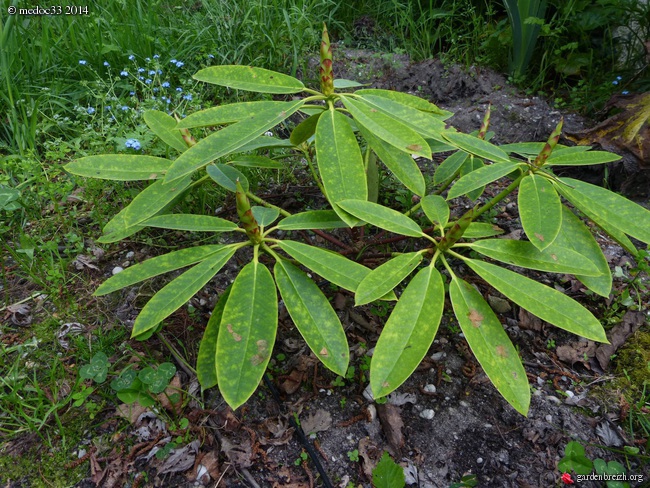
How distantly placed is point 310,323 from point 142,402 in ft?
1.95

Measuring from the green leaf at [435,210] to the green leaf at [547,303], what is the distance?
149mm

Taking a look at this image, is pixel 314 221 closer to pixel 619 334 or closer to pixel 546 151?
pixel 546 151

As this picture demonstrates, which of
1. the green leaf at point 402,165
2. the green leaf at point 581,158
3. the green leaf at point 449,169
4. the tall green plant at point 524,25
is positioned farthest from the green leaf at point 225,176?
the tall green plant at point 524,25

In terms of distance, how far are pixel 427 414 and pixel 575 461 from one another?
0.41m

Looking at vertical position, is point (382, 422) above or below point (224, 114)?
below

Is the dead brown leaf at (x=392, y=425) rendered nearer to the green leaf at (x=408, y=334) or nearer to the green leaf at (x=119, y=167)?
the green leaf at (x=408, y=334)

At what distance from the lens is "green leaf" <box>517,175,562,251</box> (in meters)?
1.07

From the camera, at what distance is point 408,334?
40.9 inches

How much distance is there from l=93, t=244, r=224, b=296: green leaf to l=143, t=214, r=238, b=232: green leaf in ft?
0.25

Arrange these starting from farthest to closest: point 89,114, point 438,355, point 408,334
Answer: point 89,114, point 438,355, point 408,334

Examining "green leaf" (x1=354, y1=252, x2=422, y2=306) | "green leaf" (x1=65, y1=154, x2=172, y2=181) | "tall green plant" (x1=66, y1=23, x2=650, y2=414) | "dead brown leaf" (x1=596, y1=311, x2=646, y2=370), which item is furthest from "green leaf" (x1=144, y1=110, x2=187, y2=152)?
"dead brown leaf" (x1=596, y1=311, x2=646, y2=370)

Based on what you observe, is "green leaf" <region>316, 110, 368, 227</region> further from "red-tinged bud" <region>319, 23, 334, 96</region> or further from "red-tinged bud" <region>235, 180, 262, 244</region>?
"red-tinged bud" <region>235, 180, 262, 244</region>

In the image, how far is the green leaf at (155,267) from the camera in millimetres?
1195

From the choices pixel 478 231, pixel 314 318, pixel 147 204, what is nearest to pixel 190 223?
pixel 147 204
